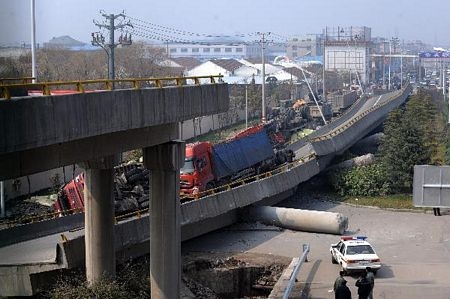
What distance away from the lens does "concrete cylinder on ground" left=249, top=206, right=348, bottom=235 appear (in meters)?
22.4

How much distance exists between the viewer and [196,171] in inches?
886

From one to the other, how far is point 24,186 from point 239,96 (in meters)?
41.2

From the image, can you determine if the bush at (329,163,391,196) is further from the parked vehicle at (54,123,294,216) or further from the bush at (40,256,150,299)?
the bush at (40,256,150,299)

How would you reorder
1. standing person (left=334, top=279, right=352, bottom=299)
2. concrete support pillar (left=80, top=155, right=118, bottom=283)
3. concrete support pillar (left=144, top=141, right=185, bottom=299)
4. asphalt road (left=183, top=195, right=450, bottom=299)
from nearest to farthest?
standing person (left=334, top=279, right=352, bottom=299), concrete support pillar (left=144, top=141, right=185, bottom=299), concrete support pillar (left=80, top=155, right=118, bottom=283), asphalt road (left=183, top=195, right=450, bottom=299)

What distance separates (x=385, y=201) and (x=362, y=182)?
4.94ft

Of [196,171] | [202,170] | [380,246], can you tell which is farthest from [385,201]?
[196,171]

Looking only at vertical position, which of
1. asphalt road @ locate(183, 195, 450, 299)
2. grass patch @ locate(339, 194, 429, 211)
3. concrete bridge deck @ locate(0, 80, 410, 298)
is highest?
concrete bridge deck @ locate(0, 80, 410, 298)

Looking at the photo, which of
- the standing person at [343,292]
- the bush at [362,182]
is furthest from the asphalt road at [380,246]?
the standing person at [343,292]

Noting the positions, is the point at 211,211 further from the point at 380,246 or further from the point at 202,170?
the point at 380,246

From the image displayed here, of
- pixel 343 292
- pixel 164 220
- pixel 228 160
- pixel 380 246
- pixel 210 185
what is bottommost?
pixel 380 246

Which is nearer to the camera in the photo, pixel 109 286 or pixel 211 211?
pixel 109 286

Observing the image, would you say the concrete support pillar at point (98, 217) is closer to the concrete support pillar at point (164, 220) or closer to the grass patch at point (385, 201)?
the concrete support pillar at point (164, 220)

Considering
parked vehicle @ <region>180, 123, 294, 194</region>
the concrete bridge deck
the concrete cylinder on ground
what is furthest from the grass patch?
the concrete cylinder on ground

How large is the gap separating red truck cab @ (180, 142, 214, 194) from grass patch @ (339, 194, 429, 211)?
7.19m
